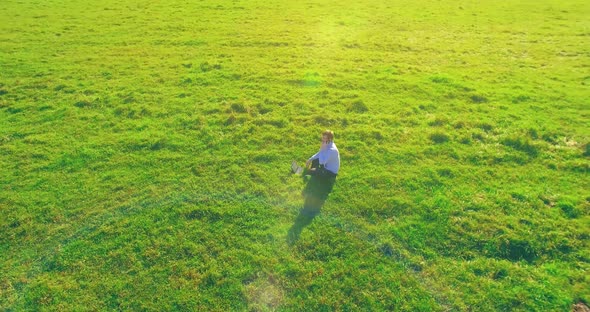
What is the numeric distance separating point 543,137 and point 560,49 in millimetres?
12451

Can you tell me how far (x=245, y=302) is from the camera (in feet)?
30.0

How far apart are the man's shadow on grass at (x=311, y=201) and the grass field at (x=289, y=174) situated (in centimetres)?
11

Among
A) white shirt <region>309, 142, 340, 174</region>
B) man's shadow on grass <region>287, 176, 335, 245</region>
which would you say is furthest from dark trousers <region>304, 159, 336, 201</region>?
white shirt <region>309, 142, 340, 174</region>

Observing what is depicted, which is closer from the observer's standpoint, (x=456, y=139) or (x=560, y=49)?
(x=456, y=139)

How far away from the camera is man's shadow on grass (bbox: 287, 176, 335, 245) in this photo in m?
10.9

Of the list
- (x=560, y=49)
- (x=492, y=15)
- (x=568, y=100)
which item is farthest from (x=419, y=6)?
(x=568, y=100)

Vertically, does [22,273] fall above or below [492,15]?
below

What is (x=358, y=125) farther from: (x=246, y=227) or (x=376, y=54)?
(x=376, y=54)

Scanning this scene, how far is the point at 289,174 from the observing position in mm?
13195

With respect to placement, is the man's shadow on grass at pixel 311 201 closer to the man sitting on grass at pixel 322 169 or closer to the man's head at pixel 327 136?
the man sitting on grass at pixel 322 169

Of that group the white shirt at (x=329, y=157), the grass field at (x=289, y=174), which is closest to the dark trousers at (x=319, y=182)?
the white shirt at (x=329, y=157)

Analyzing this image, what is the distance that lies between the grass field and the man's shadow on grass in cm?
11

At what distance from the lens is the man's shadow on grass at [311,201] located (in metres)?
10.9

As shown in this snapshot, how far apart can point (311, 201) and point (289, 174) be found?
157 cm
